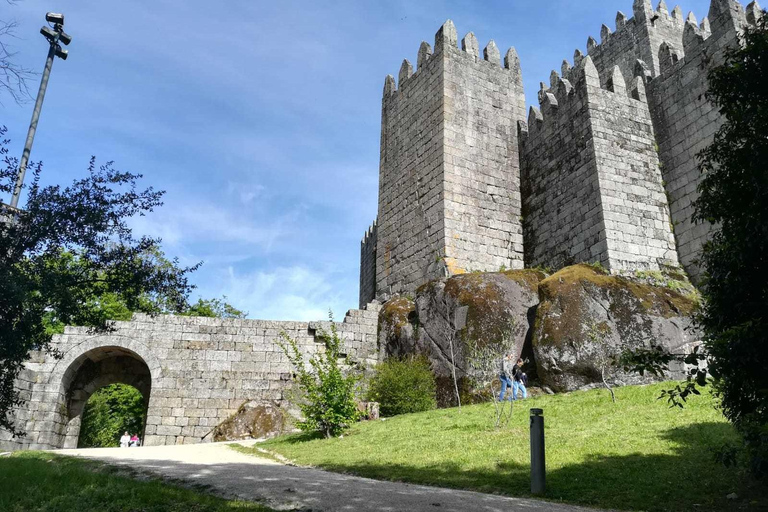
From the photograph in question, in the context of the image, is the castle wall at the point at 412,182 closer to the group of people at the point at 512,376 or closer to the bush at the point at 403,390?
the bush at the point at 403,390

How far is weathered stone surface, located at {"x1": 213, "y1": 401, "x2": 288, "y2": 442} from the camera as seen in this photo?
50.5 ft

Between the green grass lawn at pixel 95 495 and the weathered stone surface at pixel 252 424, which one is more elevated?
the weathered stone surface at pixel 252 424

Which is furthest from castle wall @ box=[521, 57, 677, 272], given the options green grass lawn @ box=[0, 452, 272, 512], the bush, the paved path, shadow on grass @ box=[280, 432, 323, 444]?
green grass lawn @ box=[0, 452, 272, 512]

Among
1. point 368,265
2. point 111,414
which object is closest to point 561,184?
point 368,265

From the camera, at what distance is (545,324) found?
1448cm

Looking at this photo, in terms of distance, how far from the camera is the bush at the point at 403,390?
1459 centimetres

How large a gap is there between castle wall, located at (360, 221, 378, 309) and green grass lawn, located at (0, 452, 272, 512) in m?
20.2

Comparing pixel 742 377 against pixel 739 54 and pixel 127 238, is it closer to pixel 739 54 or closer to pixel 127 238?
pixel 739 54

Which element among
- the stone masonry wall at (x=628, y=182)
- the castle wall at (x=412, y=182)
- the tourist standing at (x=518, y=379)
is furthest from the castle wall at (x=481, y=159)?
the tourist standing at (x=518, y=379)

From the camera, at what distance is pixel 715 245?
5.73 m

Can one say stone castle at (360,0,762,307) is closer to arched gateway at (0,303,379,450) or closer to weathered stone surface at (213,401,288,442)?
arched gateway at (0,303,379,450)

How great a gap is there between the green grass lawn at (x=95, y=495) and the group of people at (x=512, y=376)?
851cm

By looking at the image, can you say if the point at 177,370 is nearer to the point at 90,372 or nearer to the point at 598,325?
the point at 90,372

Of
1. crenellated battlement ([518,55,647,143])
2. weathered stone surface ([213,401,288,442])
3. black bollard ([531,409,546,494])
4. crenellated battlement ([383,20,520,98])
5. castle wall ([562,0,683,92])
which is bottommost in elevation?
black bollard ([531,409,546,494])
